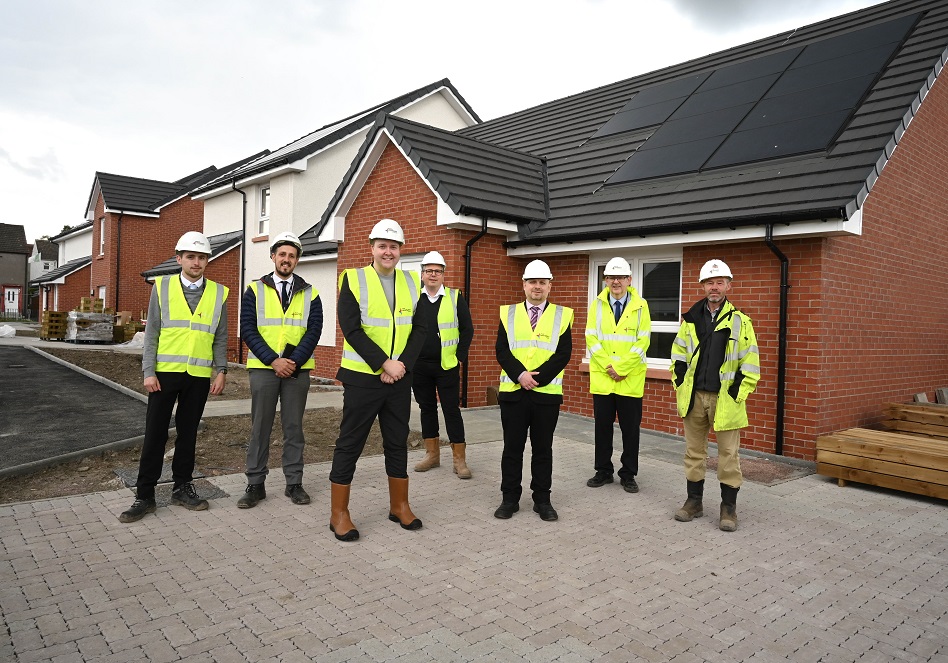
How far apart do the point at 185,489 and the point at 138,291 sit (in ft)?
83.2

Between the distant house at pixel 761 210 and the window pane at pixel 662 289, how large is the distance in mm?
32

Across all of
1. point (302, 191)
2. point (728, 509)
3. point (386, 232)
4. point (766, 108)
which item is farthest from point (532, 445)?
point (302, 191)

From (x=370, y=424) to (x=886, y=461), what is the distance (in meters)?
5.13

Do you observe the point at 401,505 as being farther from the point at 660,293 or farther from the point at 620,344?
the point at 660,293

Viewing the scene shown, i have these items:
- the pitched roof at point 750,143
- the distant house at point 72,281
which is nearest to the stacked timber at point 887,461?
the pitched roof at point 750,143

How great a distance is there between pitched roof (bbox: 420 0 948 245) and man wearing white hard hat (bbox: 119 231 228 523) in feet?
17.4

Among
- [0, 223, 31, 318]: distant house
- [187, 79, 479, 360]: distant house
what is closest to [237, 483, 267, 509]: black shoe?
[187, 79, 479, 360]: distant house

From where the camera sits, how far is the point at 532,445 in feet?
18.1

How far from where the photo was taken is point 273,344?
561 cm

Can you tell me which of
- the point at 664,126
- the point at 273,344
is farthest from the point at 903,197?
the point at 273,344

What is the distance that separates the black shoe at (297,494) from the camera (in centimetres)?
560

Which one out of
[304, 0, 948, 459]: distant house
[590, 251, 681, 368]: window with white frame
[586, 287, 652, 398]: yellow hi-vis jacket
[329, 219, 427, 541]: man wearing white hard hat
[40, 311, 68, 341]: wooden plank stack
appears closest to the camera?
[329, 219, 427, 541]: man wearing white hard hat

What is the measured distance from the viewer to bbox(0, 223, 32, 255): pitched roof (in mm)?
61050

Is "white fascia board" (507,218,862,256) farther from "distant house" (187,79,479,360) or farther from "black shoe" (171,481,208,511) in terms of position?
"black shoe" (171,481,208,511)
